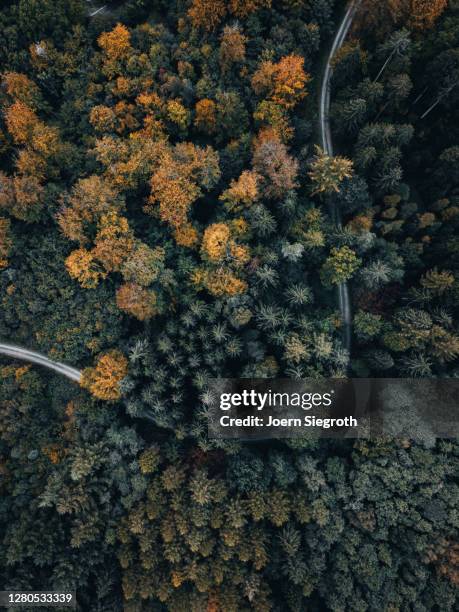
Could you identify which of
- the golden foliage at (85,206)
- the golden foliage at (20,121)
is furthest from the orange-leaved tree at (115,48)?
the golden foliage at (85,206)

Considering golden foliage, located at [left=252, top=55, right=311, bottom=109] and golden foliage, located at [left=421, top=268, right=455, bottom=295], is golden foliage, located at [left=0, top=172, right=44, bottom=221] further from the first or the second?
golden foliage, located at [left=421, top=268, right=455, bottom=295]

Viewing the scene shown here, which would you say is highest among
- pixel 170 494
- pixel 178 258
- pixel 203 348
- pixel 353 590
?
pixel 178 258

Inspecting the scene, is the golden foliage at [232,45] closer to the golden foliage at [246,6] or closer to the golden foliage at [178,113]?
the golden foliage at [246,6]

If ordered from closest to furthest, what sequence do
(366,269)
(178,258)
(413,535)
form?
(413,535)
(366,269)
(178,258)

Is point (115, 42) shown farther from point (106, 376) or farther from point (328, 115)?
point (106, 376)

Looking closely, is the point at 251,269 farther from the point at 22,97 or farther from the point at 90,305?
the point at 22,97

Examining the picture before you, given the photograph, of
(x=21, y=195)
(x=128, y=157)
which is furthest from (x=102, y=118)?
(x=21, y=195)

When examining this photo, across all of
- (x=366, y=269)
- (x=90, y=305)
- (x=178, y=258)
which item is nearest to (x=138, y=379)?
(x=90, y=305)

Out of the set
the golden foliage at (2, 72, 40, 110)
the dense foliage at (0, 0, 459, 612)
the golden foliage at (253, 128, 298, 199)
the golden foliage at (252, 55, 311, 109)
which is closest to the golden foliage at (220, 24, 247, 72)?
the dense foliage at (0, 0, 459, 612)
